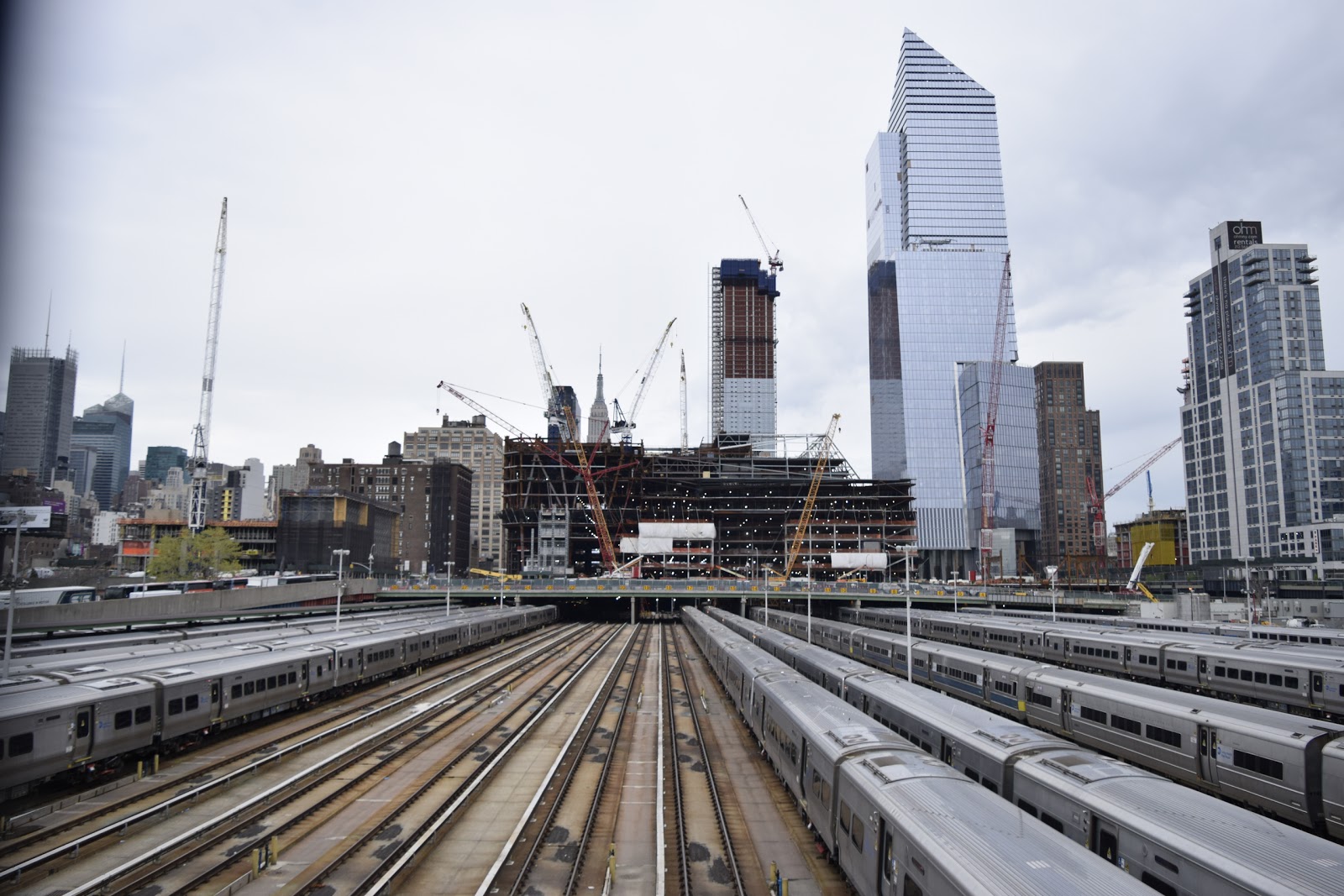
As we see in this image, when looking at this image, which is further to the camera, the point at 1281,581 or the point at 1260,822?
the point at 1281,581

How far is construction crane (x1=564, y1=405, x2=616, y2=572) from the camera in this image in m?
165

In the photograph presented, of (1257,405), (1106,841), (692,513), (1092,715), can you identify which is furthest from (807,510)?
(1106,841)

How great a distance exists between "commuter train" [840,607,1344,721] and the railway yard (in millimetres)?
728

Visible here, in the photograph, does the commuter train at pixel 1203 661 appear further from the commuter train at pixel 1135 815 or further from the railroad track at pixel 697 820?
the railroad track at pixel 697 820

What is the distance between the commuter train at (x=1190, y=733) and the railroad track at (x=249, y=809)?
78.6 ft

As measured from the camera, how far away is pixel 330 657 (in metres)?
38.6

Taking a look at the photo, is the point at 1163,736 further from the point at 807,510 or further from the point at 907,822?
the point at 807,510

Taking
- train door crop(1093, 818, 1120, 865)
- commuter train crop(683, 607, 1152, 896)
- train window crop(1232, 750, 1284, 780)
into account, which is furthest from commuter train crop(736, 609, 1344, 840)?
commuter train crop(683, 607, 1152, 896)

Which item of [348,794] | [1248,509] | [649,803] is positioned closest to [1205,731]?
[649,803]

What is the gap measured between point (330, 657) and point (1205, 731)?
36.7 m

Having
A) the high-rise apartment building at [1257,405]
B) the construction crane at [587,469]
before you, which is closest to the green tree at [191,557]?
Result: the construction crane at [587,469]

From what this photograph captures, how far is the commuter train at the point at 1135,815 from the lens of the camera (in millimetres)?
10625

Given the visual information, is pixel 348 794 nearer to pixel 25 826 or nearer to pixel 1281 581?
pixel 25 826

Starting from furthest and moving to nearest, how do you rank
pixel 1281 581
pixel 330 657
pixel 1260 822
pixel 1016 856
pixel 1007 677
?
pixel 1281 581 < pixel 330 657 < pixel 1007 677 < pixel 1260 822 < pixel 1016 856
